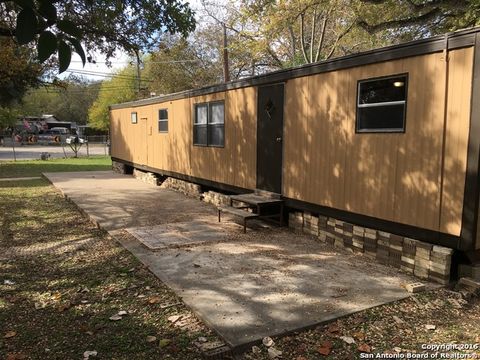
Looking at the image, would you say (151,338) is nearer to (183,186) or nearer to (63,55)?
(63,55)

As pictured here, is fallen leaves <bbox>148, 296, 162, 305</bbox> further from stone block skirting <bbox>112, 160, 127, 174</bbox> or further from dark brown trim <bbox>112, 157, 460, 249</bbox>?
stone block skirting <bbox>112, 160, 127, 174</bbox>

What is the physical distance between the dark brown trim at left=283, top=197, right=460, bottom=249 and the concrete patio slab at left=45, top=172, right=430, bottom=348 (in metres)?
0.44

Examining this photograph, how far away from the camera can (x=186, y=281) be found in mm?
4480

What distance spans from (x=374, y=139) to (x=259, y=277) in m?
2.23

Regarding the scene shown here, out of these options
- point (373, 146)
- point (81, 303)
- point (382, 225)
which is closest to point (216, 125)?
point (373, 146)

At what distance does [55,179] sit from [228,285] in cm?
1125

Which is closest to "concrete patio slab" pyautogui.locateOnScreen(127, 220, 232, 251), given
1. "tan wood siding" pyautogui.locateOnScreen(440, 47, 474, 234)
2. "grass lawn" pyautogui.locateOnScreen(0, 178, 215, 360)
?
"grass lawn" pyautogui.locateOnScreen(0, 178, 215, 360)

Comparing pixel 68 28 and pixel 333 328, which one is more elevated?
pixel 68 28

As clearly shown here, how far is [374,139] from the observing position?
5.30m

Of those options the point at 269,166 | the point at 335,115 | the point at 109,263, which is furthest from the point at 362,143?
the point at 109,263

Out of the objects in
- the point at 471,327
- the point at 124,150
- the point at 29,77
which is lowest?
the point at 471,327

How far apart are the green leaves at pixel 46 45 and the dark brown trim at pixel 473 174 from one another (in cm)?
396

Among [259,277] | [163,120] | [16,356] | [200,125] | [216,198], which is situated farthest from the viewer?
[163,120]

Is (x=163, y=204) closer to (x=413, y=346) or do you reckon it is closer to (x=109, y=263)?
(x=109, y=263)
